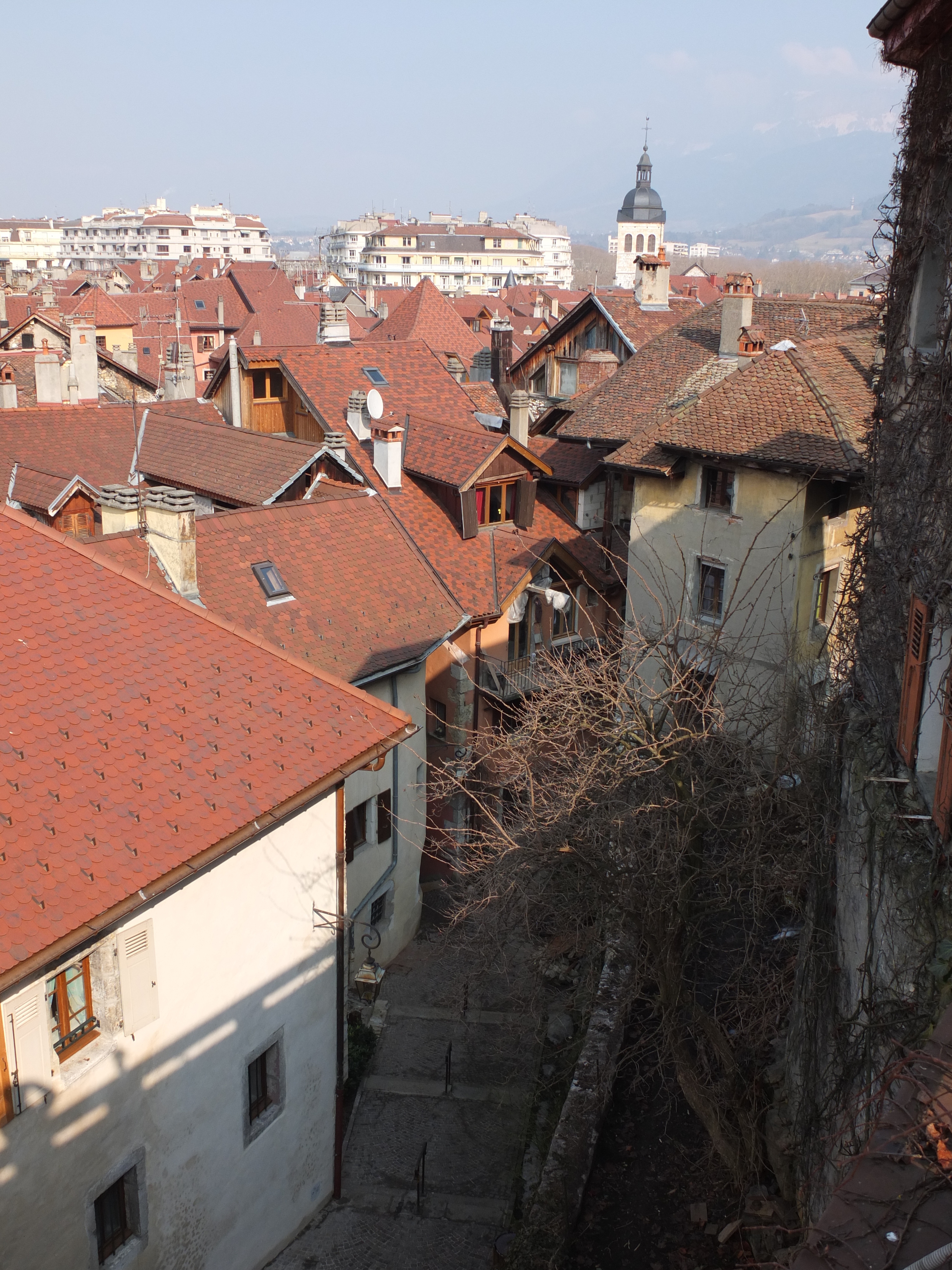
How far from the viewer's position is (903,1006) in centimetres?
810

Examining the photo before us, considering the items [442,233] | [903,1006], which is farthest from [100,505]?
[442,233]

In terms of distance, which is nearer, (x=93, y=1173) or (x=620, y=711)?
(x=93, y=1173)

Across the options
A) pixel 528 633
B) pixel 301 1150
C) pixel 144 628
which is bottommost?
pixel 301 1150

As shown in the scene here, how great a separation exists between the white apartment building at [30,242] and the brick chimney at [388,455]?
158751mm

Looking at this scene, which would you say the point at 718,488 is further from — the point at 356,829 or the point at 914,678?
the point at 914,678

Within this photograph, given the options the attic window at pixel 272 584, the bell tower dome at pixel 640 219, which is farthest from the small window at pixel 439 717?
the bell tower dome at pixel 640 219

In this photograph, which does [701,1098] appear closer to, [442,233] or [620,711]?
[620,711]

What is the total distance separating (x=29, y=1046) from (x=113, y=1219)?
2.90 m

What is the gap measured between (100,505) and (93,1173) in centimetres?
1198

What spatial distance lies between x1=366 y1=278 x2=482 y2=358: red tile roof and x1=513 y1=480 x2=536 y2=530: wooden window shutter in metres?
26.4

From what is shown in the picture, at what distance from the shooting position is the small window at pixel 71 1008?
10.7 meters

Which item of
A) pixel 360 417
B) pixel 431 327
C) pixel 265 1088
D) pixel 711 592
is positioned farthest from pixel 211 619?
pixel 431 327

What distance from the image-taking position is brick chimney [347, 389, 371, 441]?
27.9 m

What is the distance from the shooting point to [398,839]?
22469 millimetres
